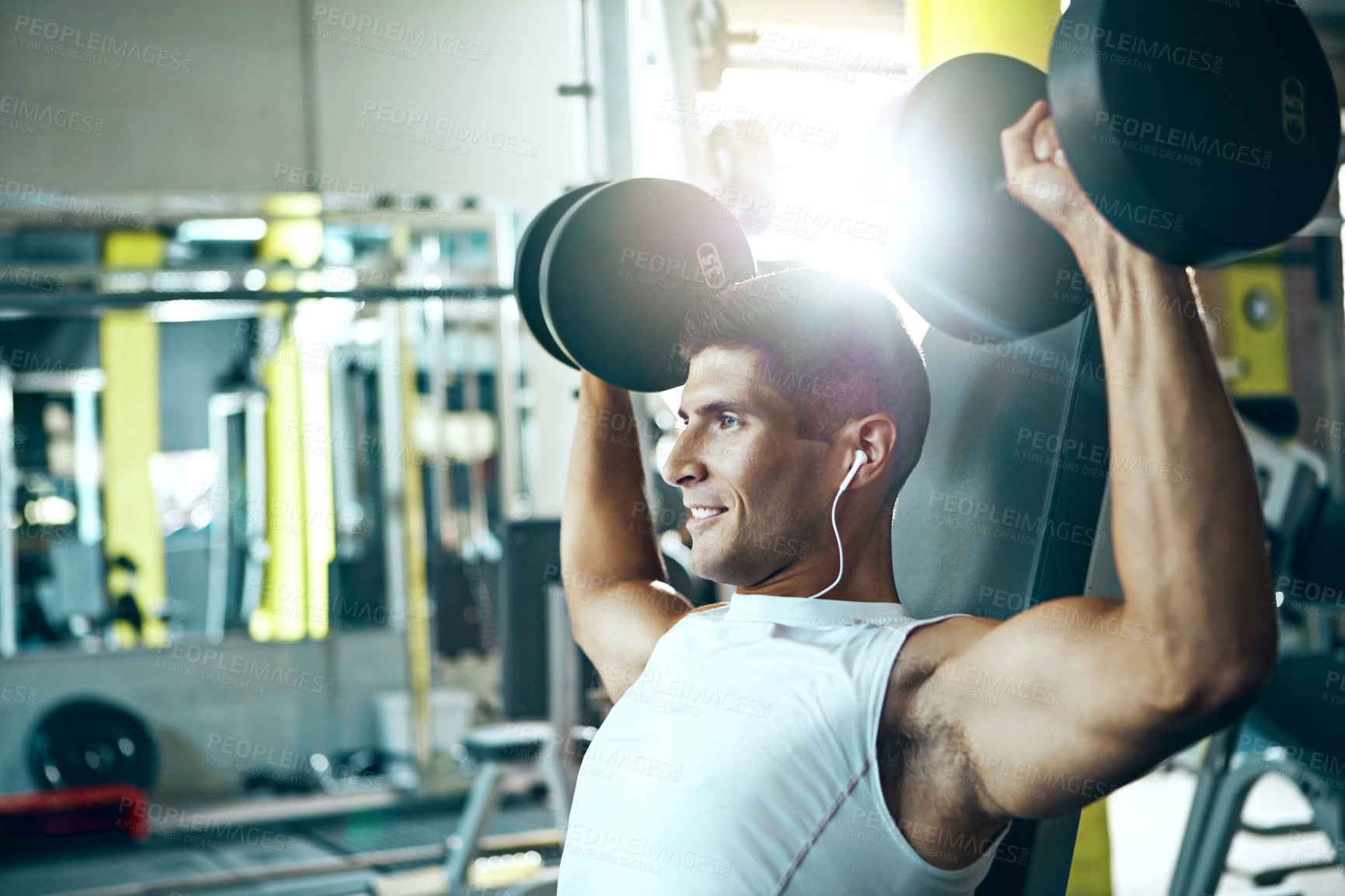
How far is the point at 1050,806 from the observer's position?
3.14 ft

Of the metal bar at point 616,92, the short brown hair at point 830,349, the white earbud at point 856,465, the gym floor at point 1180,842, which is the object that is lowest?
the gym floor at point 1180,842

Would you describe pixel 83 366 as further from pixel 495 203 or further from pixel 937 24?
pixel 937 24

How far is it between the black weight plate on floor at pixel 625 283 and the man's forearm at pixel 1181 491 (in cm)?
73

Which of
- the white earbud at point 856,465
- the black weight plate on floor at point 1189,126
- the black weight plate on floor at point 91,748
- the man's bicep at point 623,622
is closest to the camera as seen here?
the black weight plate on floor at point 1189,126

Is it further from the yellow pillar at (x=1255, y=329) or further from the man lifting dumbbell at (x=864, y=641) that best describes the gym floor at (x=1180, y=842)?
the yellow pillar at (x=1255, y=329)

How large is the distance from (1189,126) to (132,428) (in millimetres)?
6109

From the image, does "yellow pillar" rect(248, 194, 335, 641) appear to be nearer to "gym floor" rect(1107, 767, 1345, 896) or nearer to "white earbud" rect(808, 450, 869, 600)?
"gym floor" rect(1107, 767, 1345, 896)

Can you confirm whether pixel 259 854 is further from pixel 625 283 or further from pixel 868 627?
pixel 868 627

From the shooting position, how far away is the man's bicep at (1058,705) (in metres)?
0.85

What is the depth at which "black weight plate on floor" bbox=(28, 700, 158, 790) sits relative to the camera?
4879mm

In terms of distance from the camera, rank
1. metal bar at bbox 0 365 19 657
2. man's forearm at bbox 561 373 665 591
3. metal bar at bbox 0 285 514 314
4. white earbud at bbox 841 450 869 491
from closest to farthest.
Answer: white earbud at bbox 841 450 869 491 < man's forearm at bbox 561 373 665 591 < metal bar at bbox 0 285 514 314 < metal bar at bbox 0 365 19 657

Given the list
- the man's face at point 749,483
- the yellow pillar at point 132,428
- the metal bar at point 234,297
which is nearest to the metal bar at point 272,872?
the metal bar at point 234,297

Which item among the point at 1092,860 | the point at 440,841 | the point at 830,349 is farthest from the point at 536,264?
the point at 440,841

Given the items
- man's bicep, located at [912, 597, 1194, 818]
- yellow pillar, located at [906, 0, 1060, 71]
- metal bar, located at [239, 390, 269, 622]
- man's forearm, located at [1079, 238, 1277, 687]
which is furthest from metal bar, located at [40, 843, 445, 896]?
man's forearm, located at [1079, 238, 1277, 687]
